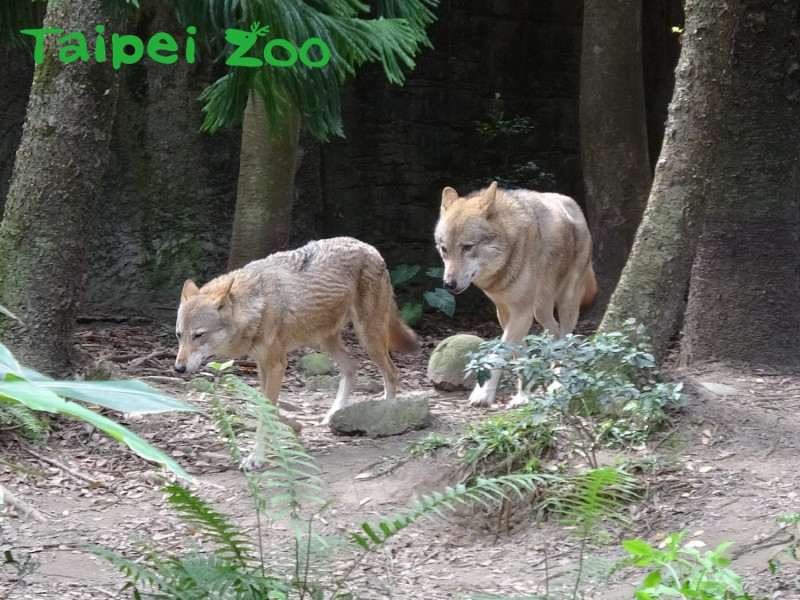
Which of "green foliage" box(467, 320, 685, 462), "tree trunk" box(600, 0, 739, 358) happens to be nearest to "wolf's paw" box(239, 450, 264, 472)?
"green foliage" box(467, 320, 685, 462)

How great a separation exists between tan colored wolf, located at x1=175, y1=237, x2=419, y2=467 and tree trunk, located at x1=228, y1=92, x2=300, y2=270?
2.54 m

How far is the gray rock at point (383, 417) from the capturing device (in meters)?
6.70

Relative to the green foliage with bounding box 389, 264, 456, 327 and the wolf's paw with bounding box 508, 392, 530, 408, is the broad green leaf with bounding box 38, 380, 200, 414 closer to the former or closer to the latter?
the wolf's paw with bounding box 508, 392, 530, 408

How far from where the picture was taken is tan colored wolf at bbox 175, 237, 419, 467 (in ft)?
21.6

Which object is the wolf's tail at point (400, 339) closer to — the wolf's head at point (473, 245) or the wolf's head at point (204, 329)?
the wolf's head at point (473, 245)

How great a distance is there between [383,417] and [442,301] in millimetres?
5071

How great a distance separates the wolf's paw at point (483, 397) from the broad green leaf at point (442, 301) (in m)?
4.14

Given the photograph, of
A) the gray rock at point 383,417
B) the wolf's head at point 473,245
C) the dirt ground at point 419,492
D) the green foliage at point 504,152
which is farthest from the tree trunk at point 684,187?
the green foliage at point 504,152

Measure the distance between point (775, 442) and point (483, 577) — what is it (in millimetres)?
1952

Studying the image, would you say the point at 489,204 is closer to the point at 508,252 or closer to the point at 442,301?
the point at 508,252

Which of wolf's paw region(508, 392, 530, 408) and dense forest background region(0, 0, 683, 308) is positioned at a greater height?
dense forest background region(0, 0, 683, 308)

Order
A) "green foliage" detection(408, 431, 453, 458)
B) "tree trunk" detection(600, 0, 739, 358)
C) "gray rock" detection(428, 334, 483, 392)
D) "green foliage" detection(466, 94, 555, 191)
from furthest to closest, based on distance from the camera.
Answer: "green foliage" detection(466, 94, 555, 191), "gray rock" detection(428, 334, 483, 392), "green foliage" detection(408, 431, 453, 458), "tree trunk" detection(600, 0, 739, 358)

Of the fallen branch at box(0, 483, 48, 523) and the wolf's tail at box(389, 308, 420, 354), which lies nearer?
the fallen branch at box(0, 483, 48, 523)

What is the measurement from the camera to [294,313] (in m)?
6.94
